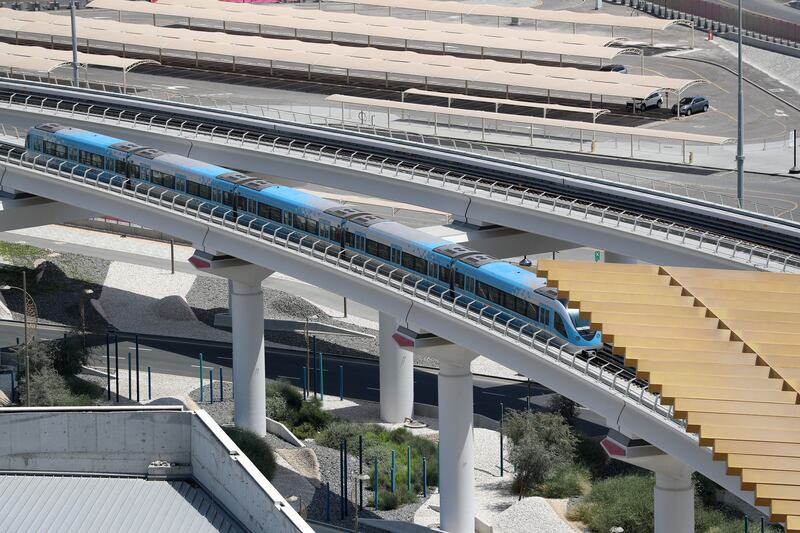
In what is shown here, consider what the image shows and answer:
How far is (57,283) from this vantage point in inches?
3797

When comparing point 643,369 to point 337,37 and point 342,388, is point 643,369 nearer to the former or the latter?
point 342,388

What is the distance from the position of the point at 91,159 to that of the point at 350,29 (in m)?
48.6

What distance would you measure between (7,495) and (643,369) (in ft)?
55.8

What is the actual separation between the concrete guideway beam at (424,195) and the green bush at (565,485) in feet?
29.6

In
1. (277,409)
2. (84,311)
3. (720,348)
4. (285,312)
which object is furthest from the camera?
(84,311)

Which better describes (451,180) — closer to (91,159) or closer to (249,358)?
(249,358)

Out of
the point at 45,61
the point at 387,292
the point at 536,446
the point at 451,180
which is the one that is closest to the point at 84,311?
the point at 45,61

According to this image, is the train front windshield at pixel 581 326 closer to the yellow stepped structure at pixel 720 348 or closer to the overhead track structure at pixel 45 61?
the yellow stepped structure at pixel 720 348

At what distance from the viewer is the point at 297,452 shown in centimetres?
7144

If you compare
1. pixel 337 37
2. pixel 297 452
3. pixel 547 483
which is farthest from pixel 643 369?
pixel 337 37

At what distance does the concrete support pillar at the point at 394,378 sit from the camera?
246 feet

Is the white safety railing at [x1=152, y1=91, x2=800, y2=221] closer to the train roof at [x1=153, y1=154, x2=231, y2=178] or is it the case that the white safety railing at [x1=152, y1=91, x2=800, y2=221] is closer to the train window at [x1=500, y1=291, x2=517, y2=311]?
the train roof at [x1=153, y1=154, x2=231, y2=178]

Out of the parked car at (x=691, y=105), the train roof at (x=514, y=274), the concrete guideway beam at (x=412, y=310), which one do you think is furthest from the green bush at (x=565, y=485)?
the parked car at (x=691, y=105)

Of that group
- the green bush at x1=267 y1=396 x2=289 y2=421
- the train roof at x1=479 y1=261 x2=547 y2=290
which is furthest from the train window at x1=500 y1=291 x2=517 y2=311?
the green bush at x1=267 y1=396 x2=289 y2=421
